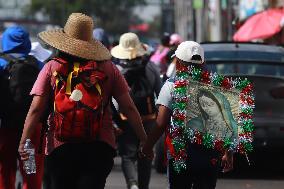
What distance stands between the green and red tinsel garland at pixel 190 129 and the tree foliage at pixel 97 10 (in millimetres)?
100247

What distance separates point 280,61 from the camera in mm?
13523

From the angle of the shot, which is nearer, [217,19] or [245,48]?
[245,48]

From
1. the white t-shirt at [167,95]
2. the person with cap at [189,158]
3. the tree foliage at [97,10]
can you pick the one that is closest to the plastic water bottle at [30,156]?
the person with cap at [189,158]

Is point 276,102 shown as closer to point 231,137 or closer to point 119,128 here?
point 119,128

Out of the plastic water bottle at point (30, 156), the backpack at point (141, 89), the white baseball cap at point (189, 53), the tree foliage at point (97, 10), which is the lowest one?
the tree foliage at point (97, 10)

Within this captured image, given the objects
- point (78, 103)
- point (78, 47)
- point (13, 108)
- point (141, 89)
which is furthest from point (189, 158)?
point (141, 89)

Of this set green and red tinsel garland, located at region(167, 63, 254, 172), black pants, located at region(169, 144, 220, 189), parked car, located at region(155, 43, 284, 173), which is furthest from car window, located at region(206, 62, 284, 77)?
black pants, located at region(169, 144, 220, 189)

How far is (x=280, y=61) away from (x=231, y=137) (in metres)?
6.10

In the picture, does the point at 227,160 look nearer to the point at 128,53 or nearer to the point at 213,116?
the point at 213,116

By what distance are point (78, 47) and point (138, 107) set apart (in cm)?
371

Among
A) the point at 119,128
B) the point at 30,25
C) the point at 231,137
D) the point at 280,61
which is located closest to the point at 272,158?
the point at 280,61

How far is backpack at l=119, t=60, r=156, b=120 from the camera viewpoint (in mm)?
10742

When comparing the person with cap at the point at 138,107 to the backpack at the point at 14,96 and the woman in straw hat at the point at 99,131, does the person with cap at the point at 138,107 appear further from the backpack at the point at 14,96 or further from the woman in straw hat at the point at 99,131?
the woman in straw hat at the point at 99,131

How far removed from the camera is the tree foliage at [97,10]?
114438 millimetres
